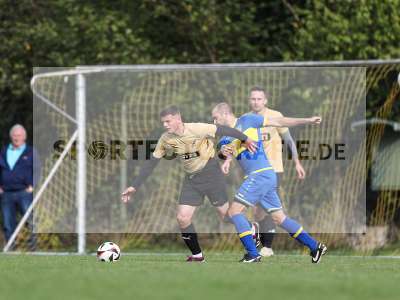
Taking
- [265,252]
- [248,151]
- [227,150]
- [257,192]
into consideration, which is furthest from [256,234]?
[248,151]

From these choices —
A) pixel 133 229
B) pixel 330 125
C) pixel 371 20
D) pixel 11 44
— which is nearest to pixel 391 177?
pixel 330 125

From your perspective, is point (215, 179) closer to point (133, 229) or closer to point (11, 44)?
point (133, 229)

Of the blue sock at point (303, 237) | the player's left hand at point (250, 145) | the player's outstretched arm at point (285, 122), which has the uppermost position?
the player's outstretched arm at point (285, 122)

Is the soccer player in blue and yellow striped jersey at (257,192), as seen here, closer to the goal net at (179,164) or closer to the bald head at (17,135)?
the goal net at (179,164)

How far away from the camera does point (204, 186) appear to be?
37.7ft

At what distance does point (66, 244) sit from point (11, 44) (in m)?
3.45

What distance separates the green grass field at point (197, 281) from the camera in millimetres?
6789

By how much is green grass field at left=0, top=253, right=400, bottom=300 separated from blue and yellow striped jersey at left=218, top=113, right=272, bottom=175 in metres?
1.04

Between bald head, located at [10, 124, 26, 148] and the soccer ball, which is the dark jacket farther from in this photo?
the soccer ball

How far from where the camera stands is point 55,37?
57.2 feet

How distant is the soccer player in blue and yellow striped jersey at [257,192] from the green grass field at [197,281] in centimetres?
31

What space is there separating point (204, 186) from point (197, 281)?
12.1ft

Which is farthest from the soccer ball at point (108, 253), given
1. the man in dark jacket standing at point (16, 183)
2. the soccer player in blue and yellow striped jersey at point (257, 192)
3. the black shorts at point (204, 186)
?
the man in dark jacket standing at point (16, 183)


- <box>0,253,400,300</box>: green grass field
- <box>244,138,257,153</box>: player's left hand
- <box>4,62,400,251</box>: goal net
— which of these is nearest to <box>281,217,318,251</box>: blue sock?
<box>0,253,400,300</box>: green grass field
